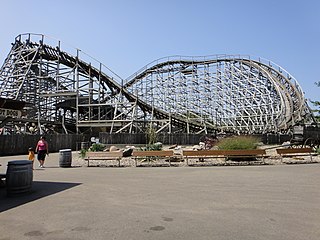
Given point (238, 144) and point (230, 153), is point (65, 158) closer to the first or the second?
point (230, 153)

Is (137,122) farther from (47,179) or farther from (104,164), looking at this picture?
(47,179)

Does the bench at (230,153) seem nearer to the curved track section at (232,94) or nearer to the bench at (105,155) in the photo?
the bench at (105,155)

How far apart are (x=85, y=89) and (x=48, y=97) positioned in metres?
5.14

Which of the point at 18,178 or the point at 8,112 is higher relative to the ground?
the point at 8,112

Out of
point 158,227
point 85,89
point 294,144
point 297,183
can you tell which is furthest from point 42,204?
point 85,89

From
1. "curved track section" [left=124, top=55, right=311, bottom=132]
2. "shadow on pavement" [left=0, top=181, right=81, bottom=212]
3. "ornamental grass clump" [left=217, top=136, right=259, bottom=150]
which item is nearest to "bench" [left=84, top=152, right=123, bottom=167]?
"shadow on pavement" [left=0, top=181, right=81, bottom=212]

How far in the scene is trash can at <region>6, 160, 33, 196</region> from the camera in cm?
718

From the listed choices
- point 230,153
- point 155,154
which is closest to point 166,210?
point 155,154

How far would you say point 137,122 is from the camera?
1356 inches

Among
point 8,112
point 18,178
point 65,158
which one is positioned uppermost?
point 8,112

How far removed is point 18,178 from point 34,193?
0.59 metres

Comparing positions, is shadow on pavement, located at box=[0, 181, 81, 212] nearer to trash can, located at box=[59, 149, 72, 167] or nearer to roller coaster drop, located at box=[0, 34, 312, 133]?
trash can, located at box=[59, 149, 72, 167]

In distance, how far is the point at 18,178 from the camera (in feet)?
23.8

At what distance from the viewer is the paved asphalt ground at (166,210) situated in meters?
4.31
